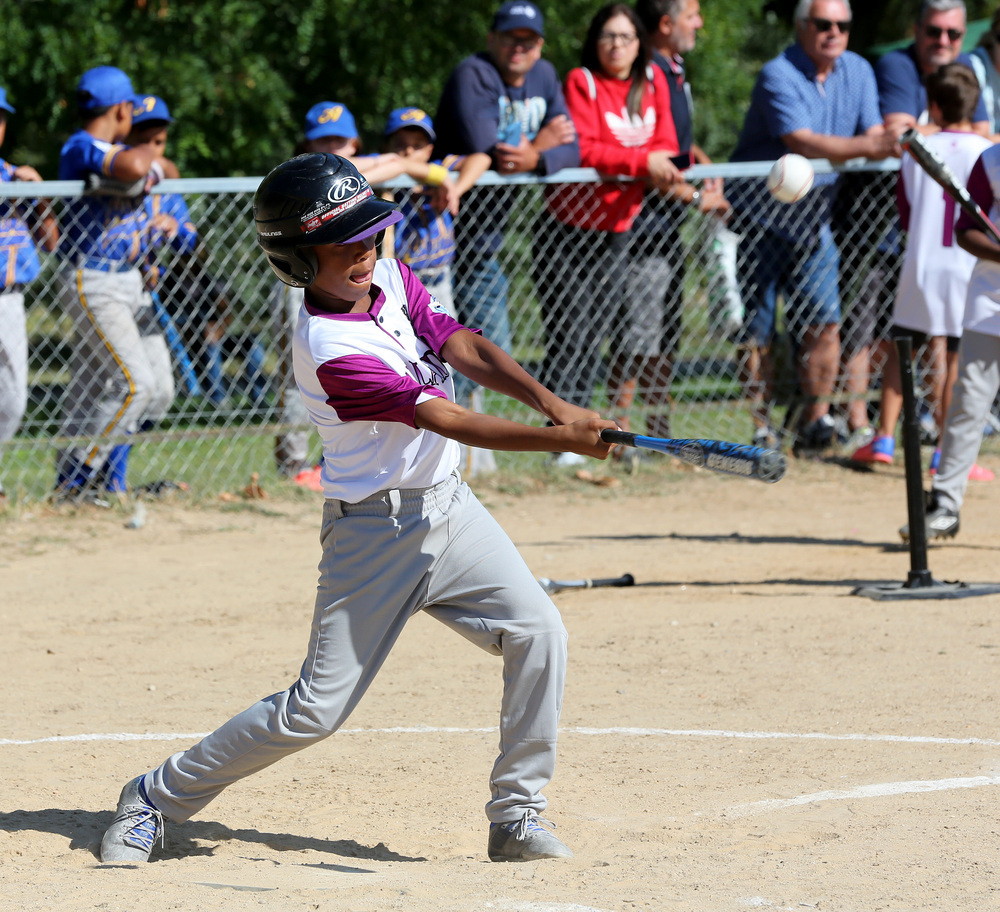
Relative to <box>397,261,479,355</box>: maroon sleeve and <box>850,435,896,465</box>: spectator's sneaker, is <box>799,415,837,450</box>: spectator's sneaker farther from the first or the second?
<box>397,261,479,355</box>: maroon sleeve

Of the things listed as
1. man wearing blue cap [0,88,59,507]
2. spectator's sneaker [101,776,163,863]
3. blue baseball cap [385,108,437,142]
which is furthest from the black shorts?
spectator's sneaker [101,776,163,863]

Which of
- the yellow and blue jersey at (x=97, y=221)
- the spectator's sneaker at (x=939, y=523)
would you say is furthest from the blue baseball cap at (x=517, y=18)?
the spectator's sneaker at (x=939, y=523)

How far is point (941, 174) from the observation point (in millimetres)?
6375

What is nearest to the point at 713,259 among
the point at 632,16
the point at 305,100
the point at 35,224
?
the point at 632,16

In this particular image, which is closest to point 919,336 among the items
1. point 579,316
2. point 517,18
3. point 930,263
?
point 930,263

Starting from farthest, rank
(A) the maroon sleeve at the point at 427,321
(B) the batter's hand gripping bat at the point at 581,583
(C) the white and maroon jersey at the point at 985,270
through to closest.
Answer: (C) the white and maroon jersey at the point at 985,270 < (B) the batter's hand gripping bat at the point at 581,583 < (A) the maroon sleeve at the point at 427,321

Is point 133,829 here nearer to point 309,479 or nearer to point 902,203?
point 309,479

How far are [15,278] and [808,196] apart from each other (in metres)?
5.18

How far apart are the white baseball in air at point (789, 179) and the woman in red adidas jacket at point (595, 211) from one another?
84 cm

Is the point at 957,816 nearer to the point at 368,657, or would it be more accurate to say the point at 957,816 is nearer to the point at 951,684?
the point at 951,684

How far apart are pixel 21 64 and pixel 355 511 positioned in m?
11.1

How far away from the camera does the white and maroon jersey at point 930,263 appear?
8.48 metres

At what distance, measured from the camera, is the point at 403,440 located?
3562 millimetres

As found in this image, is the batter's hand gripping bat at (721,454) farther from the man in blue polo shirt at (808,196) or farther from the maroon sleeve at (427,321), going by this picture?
the man in blue polo shirt at (808,196)
